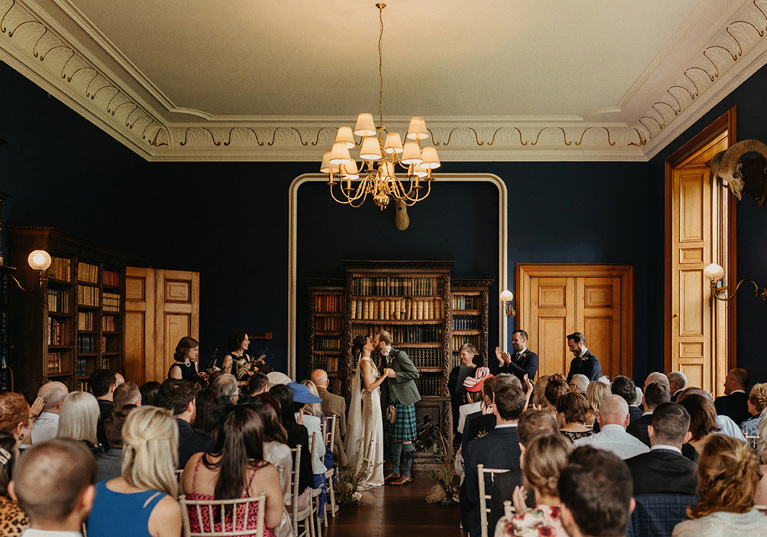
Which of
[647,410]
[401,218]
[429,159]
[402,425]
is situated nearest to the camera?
[647,410]

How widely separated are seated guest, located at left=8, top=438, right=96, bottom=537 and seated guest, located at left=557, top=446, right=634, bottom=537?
1.31 metres

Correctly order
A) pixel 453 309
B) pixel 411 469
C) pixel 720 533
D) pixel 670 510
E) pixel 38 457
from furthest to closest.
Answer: pixel 453 309
pixel 411 469
pixel 670 510
pixel 720 533
pixel 38 457

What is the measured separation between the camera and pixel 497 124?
9.52m

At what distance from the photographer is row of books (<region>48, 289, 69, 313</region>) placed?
640cm

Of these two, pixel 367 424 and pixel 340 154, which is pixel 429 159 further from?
pixel 367 424

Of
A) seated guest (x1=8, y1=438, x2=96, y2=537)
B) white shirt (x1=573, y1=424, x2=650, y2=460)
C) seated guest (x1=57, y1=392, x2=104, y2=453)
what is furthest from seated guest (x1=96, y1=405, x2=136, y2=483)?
white shirt (x1=573, y1=424, x2=650, y2=460)

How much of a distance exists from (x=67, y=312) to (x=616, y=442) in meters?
5.24

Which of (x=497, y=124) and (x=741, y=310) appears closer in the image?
(x=741, y=310)

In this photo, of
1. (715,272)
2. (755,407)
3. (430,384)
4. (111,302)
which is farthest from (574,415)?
(111,302)

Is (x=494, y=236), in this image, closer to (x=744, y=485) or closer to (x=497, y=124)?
(x=497, y=124)

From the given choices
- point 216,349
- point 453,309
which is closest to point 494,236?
point 453,309

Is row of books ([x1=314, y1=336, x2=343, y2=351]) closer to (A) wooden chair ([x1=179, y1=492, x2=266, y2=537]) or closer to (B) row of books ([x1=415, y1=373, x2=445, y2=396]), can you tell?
(B) row of books ([x1=415, y1=373, x2=445, y2=396])

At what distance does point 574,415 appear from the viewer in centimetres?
424

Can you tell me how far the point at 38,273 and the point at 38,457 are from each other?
15.8 feet
